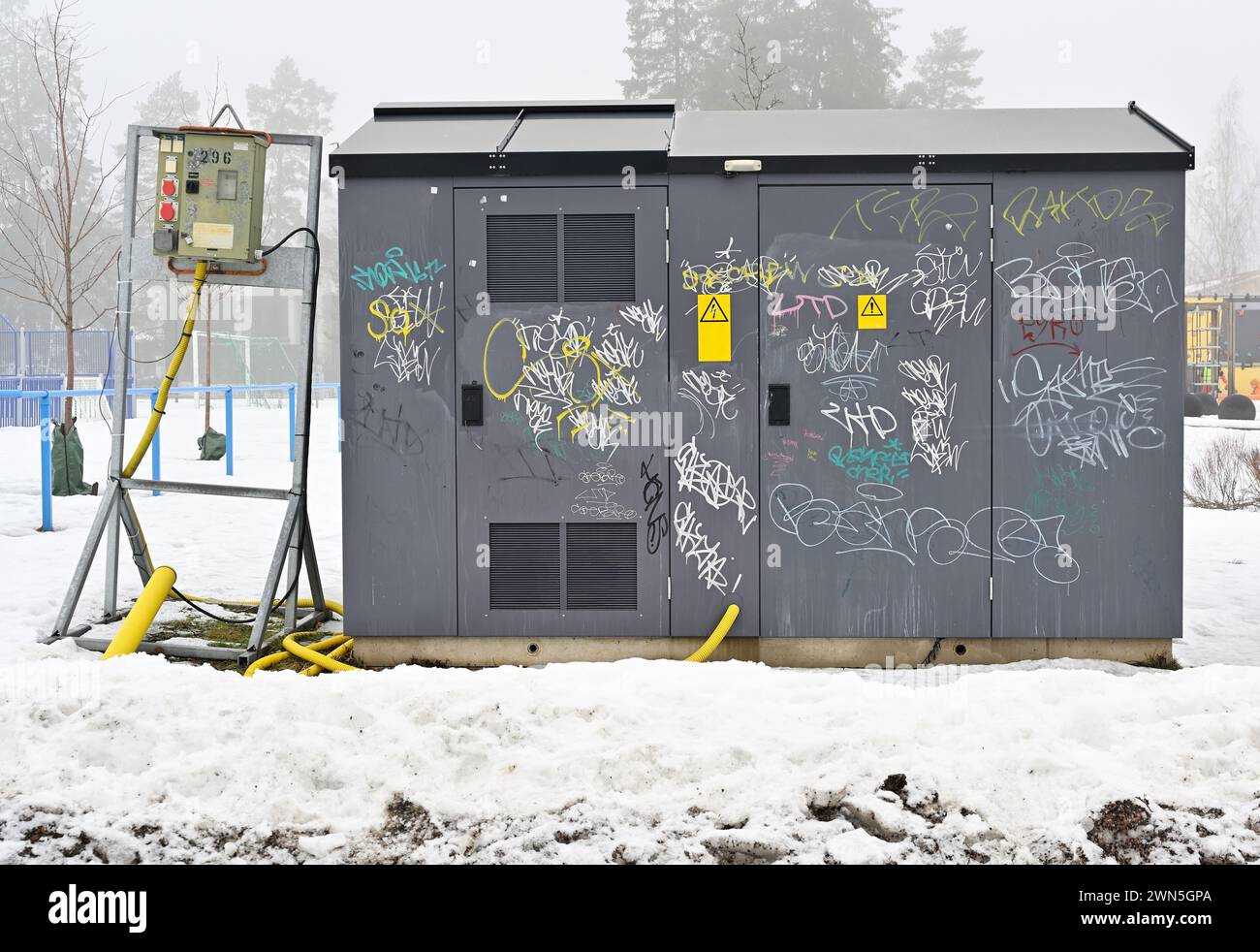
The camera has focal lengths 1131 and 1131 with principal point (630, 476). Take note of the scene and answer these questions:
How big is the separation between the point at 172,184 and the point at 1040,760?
5.22m

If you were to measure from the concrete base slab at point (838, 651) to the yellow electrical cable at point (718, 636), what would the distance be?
12 centimetres

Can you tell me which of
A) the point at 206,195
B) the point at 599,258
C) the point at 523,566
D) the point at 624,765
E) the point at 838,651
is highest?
the point at 206,195

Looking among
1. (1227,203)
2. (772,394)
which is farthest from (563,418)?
(1227,203)

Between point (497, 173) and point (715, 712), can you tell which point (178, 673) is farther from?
point (497, 173)

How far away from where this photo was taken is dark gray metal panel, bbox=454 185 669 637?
5.77 meters

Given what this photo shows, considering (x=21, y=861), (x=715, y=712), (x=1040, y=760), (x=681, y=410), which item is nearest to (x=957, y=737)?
(x=1040, y=760)

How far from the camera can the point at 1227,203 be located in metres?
51.3

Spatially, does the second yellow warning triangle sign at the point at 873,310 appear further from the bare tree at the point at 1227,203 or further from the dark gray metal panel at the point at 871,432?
the bare tree at the point at 1227,203

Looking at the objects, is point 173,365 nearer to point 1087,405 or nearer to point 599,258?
point 599,258

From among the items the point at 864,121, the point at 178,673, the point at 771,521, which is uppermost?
the point at 864,121

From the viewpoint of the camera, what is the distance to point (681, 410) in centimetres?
579

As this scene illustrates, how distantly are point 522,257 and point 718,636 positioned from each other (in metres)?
2.17

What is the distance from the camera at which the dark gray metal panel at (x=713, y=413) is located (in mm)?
5762

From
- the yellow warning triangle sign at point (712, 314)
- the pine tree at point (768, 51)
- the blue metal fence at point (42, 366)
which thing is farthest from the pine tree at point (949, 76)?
the yellow warning triangle sign at point (712, 314)
